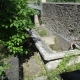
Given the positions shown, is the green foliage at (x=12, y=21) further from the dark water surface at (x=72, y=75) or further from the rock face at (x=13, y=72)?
the dark water surface at (x=72, y=75)

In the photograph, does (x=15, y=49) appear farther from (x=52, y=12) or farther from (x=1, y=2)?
(x=52, y=12)

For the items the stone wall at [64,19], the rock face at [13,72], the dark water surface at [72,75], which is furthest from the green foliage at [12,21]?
the stone wall at [64,19]

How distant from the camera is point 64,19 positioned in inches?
401

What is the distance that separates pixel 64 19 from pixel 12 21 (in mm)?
5647

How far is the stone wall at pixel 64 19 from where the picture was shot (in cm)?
874

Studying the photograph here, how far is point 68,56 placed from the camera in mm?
5539

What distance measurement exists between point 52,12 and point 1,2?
297 inches

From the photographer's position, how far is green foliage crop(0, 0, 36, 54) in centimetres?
489

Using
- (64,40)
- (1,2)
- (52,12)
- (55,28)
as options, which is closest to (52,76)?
(1,2)

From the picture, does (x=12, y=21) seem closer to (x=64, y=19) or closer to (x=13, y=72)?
(x=13, y=72)

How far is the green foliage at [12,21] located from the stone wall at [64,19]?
13.2 feet

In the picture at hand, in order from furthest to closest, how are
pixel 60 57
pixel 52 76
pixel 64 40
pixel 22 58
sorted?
1. pixel 64 40
2. pixel 22 58
3. pixel 60 57
4. pixel 52 76

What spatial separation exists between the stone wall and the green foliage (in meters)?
4.01

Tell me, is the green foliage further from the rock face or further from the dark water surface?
the dark water surface
